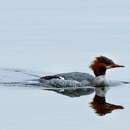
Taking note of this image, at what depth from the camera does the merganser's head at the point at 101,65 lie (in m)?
19.9

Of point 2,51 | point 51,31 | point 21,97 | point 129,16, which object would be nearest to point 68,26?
point 51,31

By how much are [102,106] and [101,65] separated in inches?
162

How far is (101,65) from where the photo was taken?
20.2 metres

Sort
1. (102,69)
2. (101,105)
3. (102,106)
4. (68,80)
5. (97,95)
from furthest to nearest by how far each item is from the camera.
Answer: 1. (102,69)
2. (68,80)
3. (97,95)
4. (101,105)
5. (102,106)

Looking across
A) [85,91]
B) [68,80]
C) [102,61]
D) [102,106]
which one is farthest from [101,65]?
[102,106]

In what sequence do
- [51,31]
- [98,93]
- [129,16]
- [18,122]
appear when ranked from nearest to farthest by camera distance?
[18,122] < [98,93] < [51,31] < [129,16]

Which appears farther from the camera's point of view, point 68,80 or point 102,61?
point 102,61

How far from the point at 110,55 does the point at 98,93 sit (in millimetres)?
3593

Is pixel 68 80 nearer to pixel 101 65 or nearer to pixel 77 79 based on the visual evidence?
pixel 77 79

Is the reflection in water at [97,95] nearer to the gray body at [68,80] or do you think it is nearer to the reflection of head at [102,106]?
the reflection of head at [102,106]

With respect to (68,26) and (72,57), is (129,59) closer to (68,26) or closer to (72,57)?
(72,57)

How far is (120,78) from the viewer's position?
1959 cm

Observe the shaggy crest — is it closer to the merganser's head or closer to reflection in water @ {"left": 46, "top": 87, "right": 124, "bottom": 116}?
the merganser's head

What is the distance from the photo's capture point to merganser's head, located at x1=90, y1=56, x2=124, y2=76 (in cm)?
1988
